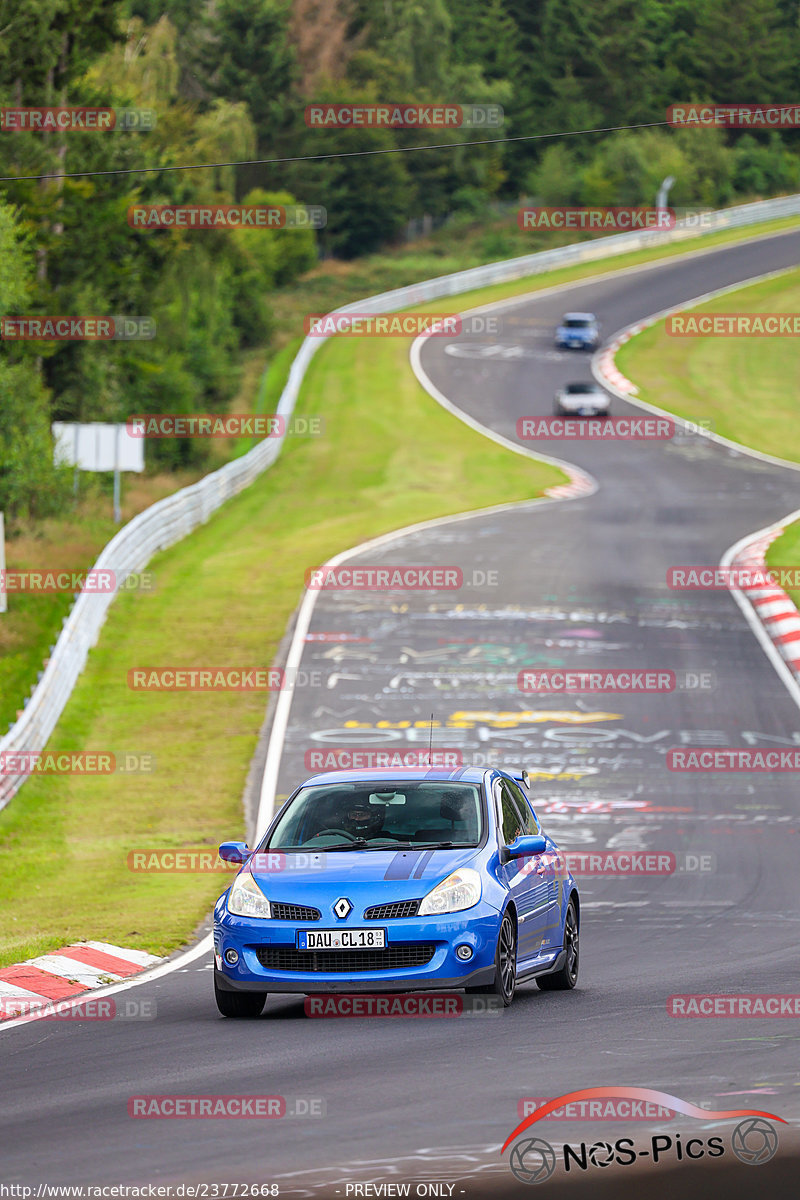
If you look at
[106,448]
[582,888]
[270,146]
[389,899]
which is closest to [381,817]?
[389,899]

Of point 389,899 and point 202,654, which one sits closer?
point 389,899

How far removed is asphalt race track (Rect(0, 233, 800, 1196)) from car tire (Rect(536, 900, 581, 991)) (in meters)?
0.22

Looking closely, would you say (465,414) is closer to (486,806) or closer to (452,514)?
(452,514)

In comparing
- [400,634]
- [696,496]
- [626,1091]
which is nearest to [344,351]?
[696,496]

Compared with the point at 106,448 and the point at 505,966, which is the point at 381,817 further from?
the point at 106,448

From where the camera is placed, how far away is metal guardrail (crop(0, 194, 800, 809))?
23.0 meters

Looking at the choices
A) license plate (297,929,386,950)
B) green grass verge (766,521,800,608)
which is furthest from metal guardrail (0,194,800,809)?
green grass verge (766,521,800,608)

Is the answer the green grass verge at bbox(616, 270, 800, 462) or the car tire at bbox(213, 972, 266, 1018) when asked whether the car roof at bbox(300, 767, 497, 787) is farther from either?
the green grass verge at bbox(616, 270, 800, 462)

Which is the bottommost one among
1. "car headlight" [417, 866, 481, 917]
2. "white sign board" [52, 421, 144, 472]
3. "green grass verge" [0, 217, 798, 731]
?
"green grass verge" [0, 217, 798, 731]

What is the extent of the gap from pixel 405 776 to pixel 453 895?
144cm

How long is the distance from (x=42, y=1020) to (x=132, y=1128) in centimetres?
318

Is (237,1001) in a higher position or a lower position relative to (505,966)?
lower

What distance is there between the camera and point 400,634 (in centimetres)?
2945

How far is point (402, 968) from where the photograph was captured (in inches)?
382
